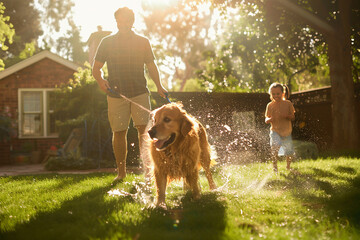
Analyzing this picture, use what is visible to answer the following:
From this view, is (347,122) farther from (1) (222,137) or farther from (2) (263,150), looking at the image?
(1) (222,137)

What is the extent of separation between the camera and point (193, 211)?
335cm

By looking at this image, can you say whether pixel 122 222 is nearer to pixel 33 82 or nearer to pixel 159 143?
pixel 159 143

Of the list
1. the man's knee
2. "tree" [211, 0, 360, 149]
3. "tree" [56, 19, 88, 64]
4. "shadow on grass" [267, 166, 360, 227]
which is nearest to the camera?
"shadow on grass" [267, 166, 360, 227]

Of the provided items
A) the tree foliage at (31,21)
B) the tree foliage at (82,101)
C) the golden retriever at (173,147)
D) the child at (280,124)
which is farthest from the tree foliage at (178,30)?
the golden retriever at (173,147)

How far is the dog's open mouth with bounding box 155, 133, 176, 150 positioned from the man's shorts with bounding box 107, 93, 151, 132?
1.34 meters

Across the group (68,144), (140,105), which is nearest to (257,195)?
(140,105)

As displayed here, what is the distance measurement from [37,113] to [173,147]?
38.1ft

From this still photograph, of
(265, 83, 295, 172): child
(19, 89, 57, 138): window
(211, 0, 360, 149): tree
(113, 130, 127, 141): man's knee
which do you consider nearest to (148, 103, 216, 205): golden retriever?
(113, 130, 127, 141): man's knee

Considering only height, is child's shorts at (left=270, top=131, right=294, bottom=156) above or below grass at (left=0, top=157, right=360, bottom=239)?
above

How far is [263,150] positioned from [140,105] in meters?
5.62

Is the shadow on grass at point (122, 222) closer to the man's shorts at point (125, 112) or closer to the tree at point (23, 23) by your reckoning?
the man's shorts at point (125, 112)

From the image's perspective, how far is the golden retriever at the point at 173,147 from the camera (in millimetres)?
3709

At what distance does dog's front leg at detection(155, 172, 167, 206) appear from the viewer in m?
3.74

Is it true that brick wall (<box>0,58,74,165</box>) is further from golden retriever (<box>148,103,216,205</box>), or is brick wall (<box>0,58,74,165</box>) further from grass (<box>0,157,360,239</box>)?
golden retriever (<box>148,103,216,205</box>)
